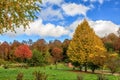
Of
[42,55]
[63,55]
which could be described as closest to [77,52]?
[42,55]

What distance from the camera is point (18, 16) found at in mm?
23250

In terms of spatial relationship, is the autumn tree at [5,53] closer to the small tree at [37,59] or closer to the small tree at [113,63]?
the small tree at [37,59]

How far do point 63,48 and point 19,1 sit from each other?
9591cm

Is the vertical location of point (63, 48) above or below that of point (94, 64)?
above

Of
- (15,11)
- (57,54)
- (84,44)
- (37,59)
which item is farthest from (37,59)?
(15,11)

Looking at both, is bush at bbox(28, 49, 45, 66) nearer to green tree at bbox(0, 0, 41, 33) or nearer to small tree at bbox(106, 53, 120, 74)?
small tree at bbox(106, 53, 120, 74)

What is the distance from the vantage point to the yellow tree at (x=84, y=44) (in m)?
73.0

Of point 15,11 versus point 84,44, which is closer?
point 15,11

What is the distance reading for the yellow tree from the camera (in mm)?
73000

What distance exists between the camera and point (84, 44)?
7369 centimetres

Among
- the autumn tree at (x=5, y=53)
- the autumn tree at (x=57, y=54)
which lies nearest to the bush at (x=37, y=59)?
the autumn tree at (x=57, y=54)

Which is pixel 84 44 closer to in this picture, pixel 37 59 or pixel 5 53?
pixel 37 59

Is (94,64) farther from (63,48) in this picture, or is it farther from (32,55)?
(63,48)

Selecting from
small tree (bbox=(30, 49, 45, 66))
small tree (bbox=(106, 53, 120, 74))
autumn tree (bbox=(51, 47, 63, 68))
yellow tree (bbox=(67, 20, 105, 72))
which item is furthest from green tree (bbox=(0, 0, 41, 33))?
autumn tree (bbox=(51, 47, 63, 68))
